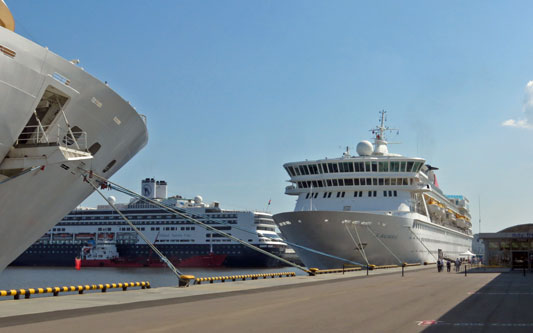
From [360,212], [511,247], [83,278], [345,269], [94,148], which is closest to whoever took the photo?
[94,148]

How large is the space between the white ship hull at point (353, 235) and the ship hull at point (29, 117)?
18.3 metres

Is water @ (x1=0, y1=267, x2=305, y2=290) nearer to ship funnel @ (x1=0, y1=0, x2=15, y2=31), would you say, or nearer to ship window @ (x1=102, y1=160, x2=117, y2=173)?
ship window @ (x1=102, y1=160, x2=117, y2=173)

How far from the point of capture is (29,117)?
46.6ft

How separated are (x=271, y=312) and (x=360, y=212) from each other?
23458 mm

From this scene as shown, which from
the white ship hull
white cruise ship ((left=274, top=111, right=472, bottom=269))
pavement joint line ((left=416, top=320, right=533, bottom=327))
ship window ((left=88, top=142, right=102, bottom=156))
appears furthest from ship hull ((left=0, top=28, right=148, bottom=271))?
white cruise ship ((left=274, top=111, right=472, bottom=269))

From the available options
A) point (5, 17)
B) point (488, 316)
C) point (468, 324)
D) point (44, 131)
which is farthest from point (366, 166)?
point (468, 324)

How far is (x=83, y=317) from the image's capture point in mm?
12523

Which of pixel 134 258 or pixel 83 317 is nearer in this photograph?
pixel 83 317

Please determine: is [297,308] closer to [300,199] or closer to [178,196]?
[300,199]

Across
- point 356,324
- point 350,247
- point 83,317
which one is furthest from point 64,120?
point 350,247

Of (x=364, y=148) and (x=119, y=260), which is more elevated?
(x=364, y=148)

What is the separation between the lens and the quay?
11.1m

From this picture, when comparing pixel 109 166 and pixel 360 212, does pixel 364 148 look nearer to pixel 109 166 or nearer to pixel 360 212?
pixel 360 212

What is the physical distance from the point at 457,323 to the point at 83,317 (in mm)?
7784
